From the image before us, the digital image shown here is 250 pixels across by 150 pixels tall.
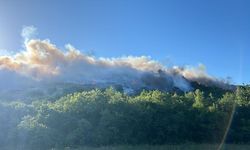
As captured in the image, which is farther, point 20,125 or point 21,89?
point 21,89

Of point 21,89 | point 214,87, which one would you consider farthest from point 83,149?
point 214,87

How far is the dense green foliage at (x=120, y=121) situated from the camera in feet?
129

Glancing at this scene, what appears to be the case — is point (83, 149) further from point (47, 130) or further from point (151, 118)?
point (151, 118)

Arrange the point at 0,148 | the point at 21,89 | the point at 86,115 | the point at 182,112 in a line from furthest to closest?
the point at 21,89
the point at 182,112
the point at 86,115
the point at 0,148

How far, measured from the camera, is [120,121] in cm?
4309

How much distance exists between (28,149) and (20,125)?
3.03 meters

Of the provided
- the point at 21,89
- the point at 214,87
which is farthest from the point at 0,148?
the point at 214,87

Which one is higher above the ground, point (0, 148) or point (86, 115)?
point (86, 115)

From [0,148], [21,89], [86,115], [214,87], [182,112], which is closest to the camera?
[0,148]

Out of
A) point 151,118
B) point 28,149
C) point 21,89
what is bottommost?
point 28,149

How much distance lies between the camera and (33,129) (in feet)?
127

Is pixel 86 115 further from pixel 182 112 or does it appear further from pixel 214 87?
pixel 214 87

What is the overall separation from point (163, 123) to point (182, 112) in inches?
96.4

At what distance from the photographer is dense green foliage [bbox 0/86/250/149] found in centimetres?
3941
